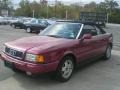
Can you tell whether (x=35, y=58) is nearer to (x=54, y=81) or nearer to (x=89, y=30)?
(x=54, y=81)

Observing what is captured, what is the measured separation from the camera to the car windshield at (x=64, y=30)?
703cm

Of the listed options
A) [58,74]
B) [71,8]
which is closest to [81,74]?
[58,74]

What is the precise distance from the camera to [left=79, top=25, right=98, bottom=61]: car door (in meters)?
6.97

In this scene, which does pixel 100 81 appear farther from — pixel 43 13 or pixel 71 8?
pixel 71 8

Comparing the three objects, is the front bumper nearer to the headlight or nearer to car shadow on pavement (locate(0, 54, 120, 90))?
the headlight

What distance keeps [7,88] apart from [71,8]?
2911 inches

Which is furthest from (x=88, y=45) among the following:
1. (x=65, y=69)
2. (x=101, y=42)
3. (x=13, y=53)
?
(x=13, y=53)

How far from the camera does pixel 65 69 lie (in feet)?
20.8

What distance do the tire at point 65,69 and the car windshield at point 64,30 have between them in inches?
31.6

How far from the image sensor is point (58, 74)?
241 inches

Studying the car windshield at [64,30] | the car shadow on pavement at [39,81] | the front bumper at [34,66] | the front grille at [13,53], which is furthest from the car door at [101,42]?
the front grille at [13,53]

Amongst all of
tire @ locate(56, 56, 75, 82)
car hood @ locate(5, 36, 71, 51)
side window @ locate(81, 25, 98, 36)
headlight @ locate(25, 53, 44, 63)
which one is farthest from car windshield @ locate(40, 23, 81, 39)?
headlight @ locate(25, 53, 44, 63)

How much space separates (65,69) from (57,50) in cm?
63

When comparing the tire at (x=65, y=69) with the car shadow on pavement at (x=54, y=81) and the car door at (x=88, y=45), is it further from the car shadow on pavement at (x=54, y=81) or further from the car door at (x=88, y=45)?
the car door at (x=88, y=45)
